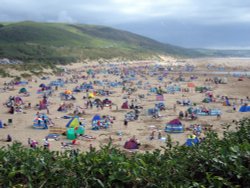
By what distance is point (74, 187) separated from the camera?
4.84 metres

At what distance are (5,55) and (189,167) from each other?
87.4 m

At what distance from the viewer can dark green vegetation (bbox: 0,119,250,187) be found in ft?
15.0

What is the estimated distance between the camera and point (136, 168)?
16.0 feet

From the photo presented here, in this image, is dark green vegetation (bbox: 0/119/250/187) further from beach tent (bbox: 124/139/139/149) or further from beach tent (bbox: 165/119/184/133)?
beach tent (bbox: 165/119/184/133)

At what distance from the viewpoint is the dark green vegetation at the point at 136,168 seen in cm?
457

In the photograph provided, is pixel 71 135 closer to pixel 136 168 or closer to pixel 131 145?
pixel 131 145

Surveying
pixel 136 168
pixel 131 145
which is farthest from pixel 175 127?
pixel 136 168

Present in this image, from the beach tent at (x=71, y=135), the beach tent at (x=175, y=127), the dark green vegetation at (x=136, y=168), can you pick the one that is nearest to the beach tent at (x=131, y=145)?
the beach tent at (x=71, y=135)

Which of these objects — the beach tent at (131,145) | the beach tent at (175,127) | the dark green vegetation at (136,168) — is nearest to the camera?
the dark green vegetation at (136,168)

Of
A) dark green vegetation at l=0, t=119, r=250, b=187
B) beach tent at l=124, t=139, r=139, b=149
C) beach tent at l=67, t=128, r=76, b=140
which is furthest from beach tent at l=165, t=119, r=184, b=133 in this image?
dark green vegetation at l=0, t=119, r=250, b=187

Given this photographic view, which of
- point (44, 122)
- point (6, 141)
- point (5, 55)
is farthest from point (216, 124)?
point (5, 55)

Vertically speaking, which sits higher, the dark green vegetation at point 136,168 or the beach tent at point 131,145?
the dark green vegetation at point 136,168

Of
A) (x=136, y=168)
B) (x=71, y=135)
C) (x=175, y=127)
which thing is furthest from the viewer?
(x=175, y=127)

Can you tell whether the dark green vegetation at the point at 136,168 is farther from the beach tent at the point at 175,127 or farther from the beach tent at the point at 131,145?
the beach tent at the point at 175,127
